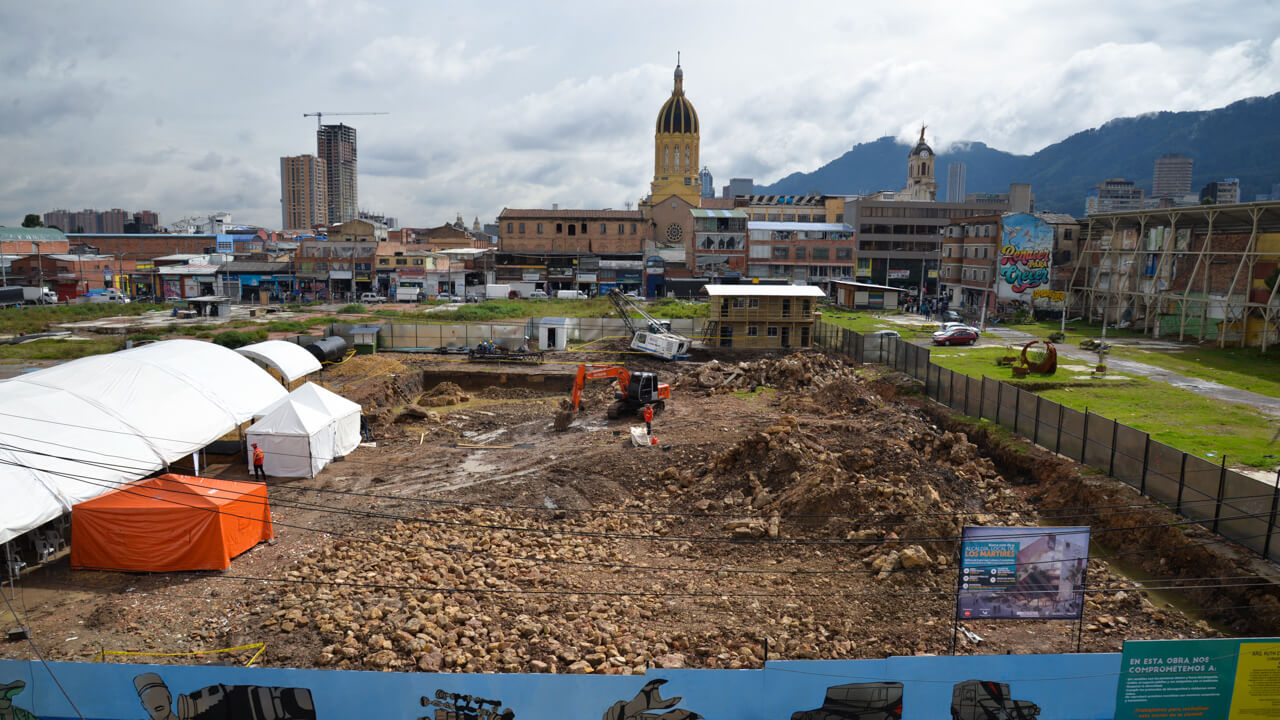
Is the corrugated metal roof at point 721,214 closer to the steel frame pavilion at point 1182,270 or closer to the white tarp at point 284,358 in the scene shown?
the steel frame pavilion at point 1182,270

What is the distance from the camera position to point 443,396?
134 ft

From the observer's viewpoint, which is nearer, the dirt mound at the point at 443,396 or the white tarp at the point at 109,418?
the white tarp at the point at 109,418

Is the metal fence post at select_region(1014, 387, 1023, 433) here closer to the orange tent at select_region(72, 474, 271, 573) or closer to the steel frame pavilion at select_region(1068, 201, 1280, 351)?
the steel frame pavilion at select_region(1068, 201, 1280, 351)

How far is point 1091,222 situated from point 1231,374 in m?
31.1

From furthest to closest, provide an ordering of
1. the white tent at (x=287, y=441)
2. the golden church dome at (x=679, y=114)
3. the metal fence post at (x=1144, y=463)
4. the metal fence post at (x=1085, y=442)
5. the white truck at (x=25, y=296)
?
the golden church dome at (x=679, y=114)
the white truck at (x=25, y=296)
the white tent at (x=287, y=441)
the metal fence post at (x=1085, y=442)
the metal fence post at (x=1144, y=463)

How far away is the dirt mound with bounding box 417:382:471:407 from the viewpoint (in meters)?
40.5

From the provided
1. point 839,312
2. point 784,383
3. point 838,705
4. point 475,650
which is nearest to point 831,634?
point 838,705

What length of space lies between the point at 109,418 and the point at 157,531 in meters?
6.20

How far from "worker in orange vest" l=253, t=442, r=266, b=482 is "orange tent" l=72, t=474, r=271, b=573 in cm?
611

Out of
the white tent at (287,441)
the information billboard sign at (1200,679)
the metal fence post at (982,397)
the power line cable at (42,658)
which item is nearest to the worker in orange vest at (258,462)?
the white tent at (287,441)

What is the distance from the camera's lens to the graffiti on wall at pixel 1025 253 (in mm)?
65750

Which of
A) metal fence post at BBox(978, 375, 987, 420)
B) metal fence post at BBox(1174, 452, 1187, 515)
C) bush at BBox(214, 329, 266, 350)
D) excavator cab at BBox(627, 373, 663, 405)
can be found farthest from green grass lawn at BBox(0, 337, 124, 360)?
metal fence post at BBox(1174, 452, 1187, 515)

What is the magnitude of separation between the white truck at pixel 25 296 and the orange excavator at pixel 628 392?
3116 inches

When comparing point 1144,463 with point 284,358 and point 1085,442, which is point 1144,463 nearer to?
point 1085,442
